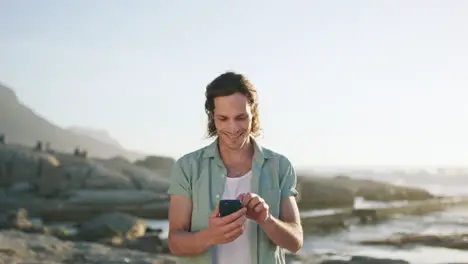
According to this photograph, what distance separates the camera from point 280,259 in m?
1.46

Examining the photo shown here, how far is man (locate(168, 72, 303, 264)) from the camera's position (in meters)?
1.39

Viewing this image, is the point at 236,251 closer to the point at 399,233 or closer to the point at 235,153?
the point at 235,153

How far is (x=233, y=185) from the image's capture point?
145 centimetres

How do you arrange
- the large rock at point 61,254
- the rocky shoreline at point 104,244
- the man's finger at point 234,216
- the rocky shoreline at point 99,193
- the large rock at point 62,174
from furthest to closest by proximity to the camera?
1. the large rock at point 62,174
2. the rocky shoreline at point 99,193
3. the rocky shoreline at point 104,244
4. the large rock at point 61,254
5. the man's finger at point 234,216

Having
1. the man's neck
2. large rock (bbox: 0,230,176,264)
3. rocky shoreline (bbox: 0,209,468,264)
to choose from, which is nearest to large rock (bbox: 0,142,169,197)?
rocky shoreline (bbox: 0,209,468,264)

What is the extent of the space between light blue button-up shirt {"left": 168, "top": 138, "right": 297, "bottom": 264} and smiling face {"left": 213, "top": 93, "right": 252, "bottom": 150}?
7cm

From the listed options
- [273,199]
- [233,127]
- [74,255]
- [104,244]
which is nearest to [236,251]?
[273,199]

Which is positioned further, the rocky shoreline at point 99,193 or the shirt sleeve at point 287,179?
the rocky shoreline at point 99,193

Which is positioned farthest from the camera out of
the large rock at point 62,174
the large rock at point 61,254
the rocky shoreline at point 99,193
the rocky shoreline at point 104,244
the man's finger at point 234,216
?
the large rock at point 62,174

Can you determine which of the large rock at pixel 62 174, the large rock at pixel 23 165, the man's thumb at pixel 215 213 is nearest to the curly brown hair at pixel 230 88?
the man's thumb at pixel 215 213

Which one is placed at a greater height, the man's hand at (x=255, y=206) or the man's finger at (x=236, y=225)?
the man's hand at (x=255, y=206)

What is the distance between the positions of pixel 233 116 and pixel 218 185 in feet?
0.48

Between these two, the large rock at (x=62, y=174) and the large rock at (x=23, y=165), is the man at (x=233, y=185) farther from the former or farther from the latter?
the large rock at (x=23, y=165)

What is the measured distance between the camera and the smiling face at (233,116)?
1391 millimetres
